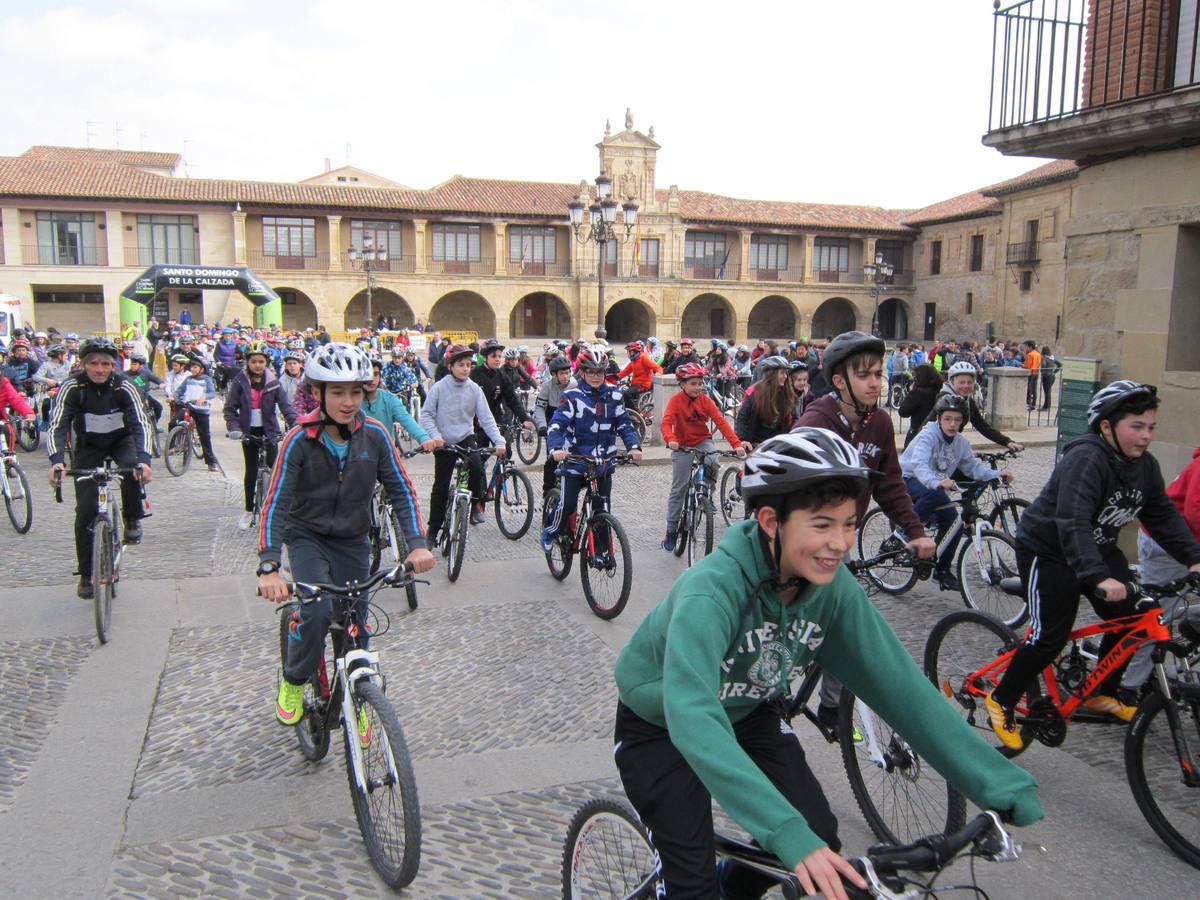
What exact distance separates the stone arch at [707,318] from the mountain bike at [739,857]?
51626 mm

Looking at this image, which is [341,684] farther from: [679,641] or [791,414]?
[791,414]

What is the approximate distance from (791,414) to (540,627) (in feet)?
10.9

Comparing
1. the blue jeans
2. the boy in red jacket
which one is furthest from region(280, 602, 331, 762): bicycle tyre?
the blue jeans

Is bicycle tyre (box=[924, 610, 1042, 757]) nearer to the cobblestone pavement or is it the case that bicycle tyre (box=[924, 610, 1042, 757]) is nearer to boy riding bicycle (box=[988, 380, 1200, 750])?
boy riding bicycle (box=[988, 380, 1200, 750])

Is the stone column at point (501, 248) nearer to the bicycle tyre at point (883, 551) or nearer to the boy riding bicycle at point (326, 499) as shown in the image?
the bicycle tyre at point (883, 551)

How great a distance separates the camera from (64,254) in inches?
1726

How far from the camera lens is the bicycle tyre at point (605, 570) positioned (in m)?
6.18

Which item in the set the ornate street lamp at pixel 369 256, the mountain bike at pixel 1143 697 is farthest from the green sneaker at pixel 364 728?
the ornate street lamp at pixel 369 256

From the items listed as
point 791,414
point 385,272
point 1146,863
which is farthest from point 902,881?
point 385,272

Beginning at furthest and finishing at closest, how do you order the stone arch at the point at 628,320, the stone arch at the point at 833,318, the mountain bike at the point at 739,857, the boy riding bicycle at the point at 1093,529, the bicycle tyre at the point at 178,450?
the stone arch at the point at 833,318, the stone arch at the point at 628,320, the bicycle tyre at the point at 178,450, the boy riding bicycle at the point at 1093,529, the mountain bike at the point at 739,857

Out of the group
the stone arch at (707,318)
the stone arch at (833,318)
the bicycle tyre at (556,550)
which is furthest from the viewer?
the stone arch at (833,318)

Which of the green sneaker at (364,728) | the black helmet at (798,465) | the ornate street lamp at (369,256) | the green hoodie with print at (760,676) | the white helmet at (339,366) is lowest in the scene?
the green sneaker at (364,728)

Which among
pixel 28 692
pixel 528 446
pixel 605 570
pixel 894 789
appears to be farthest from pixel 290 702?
pixel 528 446

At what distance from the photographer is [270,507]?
3.85m
